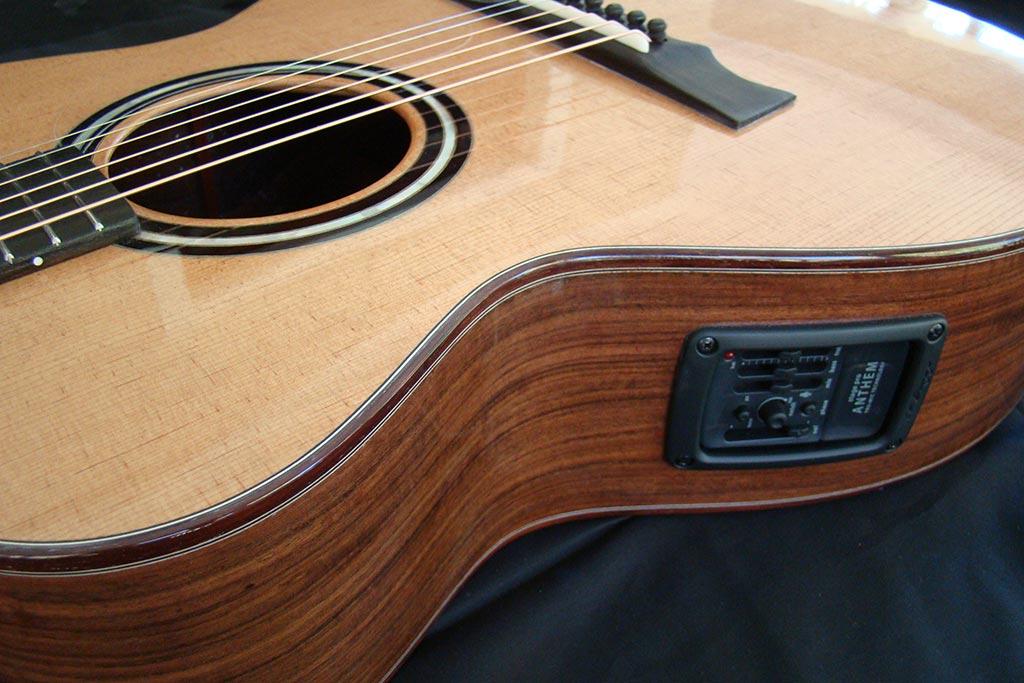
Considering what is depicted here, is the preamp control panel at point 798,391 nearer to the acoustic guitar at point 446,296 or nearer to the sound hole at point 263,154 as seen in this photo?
the acoustic guitar at point 446,296

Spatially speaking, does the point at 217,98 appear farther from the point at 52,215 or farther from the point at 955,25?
the point at 955,25

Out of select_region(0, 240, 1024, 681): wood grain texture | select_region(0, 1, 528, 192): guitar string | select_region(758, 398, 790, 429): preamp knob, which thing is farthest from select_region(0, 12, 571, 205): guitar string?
select_region(758, 398, 790, 429): preamp knob

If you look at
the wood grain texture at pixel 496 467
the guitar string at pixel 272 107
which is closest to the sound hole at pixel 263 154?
the guitar string at pixel 272 107

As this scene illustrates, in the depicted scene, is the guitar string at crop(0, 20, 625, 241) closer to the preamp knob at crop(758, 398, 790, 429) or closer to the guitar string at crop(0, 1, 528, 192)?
the guitar string at crop(0, 1, 528, 192)

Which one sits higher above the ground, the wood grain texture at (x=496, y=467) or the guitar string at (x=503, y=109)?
the guitar string at (x=503, y=109)

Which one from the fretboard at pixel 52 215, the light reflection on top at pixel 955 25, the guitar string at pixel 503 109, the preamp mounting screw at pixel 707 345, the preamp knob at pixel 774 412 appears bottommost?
the preamp knob at pixel 774 412

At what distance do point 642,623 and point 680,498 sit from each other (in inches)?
4.7

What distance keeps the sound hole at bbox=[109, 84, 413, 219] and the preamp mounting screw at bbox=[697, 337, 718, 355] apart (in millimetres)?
273

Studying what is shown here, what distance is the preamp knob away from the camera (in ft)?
2.27

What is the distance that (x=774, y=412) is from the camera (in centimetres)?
69

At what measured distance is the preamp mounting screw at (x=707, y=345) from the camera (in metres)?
0.64

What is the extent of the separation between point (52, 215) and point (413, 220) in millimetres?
224

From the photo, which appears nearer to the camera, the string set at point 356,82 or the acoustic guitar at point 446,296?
the acoustic guitar at point 446,296

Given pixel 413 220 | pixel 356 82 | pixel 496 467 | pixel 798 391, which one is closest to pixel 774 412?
pixel 798 391
